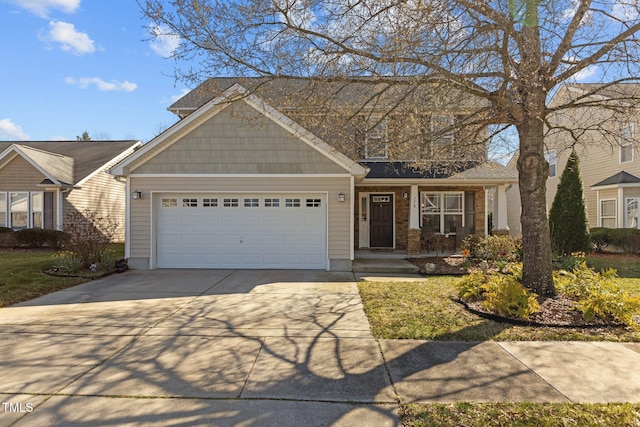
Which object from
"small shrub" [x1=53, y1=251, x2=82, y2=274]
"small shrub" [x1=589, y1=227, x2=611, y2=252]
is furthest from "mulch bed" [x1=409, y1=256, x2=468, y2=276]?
"small shrub" [x1=53, y1=251, x2=82, y2=274]

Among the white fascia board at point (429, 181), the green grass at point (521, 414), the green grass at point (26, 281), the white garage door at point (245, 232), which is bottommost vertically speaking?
the green grass at point (521, 414)

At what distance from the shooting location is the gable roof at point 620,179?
14327 millimetres

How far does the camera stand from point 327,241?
34.9ft

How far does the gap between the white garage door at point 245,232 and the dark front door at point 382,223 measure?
397 centimetres

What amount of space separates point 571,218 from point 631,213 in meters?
4.10

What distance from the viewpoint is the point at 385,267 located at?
1053cm

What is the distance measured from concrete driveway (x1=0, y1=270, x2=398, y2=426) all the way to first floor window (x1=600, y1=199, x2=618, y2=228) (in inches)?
579

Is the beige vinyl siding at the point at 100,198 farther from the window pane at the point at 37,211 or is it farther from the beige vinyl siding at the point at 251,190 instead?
the beige vinyl siding at the point at 251,190

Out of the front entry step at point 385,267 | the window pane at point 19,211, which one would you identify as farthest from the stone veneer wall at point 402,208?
the window pane at point 19,211

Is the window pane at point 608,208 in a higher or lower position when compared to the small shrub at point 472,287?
higher

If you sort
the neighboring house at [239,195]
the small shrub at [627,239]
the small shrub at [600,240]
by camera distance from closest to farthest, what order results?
the neighboring house at [239,195] → the small shrub at [627,239] → the small shrub at [600,240]

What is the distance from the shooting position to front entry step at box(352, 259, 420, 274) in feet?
34.0

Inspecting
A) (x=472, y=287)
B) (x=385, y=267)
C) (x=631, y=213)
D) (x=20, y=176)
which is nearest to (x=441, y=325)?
(x=472, y=287)

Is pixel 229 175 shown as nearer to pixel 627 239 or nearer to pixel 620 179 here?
pixel 627 239
